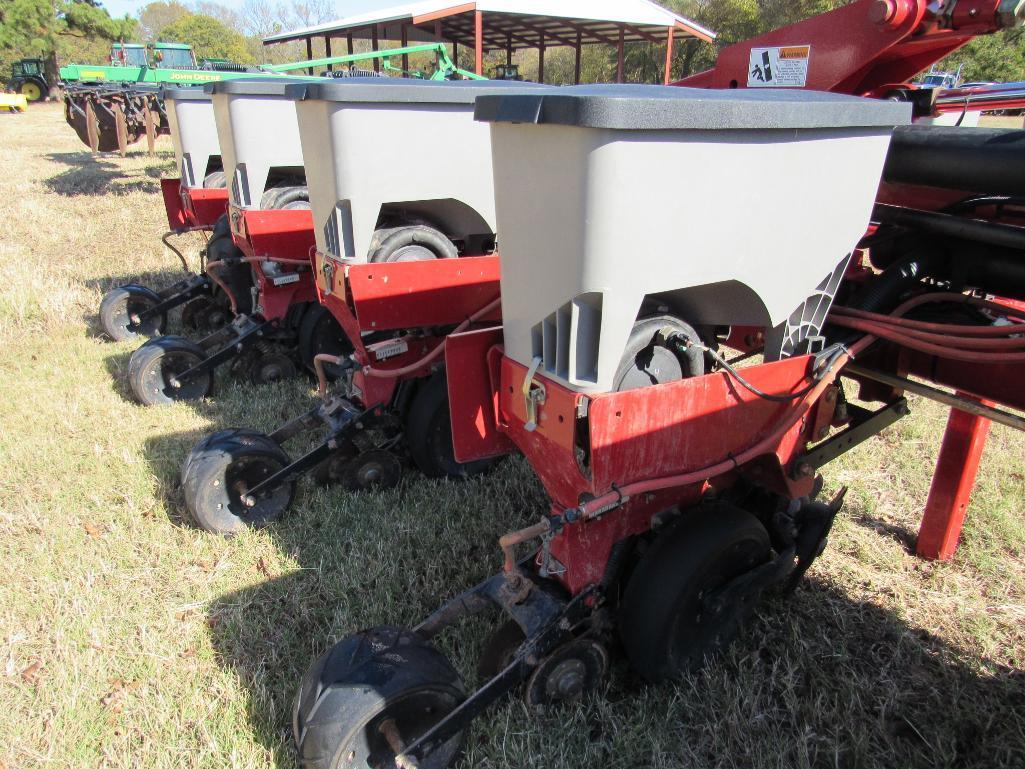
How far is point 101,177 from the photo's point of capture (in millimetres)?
13570

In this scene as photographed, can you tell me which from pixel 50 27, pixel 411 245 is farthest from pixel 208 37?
pixel 411 245

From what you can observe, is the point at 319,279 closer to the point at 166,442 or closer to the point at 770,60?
the point at 166,442

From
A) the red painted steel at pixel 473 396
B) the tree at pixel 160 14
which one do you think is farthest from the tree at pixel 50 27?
the red painted steel at pixel 473 396

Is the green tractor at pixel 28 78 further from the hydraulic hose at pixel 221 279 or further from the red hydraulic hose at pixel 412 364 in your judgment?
the red hydraulic hose at pixel 412 364

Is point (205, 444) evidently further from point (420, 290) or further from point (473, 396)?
point (473, 396)

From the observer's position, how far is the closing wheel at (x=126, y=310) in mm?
5453

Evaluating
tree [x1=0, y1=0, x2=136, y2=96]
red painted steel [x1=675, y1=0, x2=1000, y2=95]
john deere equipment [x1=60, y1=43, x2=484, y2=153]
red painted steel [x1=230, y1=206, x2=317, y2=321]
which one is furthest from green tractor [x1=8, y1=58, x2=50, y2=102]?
red painted steel [x1=675, y1=0, x2=1000, y2=95]

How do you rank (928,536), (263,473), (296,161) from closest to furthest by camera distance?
(928,536) < (263,473) < (296,161)

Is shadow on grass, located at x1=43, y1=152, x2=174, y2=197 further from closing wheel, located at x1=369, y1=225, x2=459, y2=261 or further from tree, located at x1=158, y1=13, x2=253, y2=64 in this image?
tree, located at x1=158, y1=13, x2=253, y2=64

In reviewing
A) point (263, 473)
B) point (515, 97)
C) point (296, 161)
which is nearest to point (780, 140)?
point (515, 97)

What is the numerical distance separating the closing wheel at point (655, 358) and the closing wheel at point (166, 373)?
11.5ft

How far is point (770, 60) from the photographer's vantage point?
3.42 m

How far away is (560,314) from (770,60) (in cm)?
246

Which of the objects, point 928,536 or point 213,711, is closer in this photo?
point 213,711
